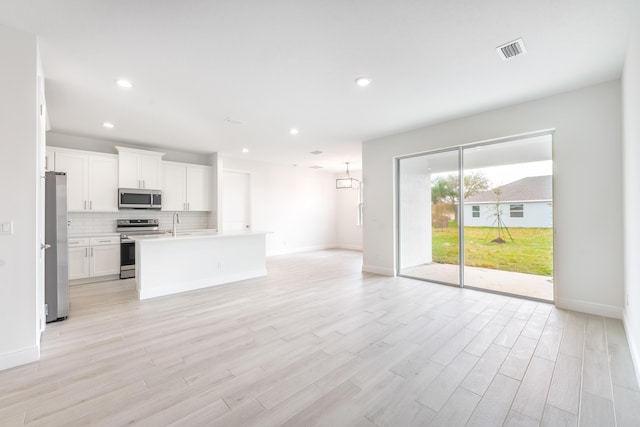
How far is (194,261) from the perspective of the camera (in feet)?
15.5

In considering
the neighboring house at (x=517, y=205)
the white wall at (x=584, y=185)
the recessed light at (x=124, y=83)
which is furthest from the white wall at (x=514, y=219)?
the recessed light at (x=124, y=83)

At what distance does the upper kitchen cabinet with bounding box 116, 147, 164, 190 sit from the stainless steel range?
30.4 inches

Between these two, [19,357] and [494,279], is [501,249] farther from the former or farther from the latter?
[19,357]

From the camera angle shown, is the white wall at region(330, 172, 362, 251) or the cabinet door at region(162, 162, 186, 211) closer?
the cabinet door at region(162, 162, 186, 211)

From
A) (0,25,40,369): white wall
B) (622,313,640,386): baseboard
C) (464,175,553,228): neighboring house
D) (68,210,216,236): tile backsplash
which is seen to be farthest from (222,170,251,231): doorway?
(622,313,640,386): baseboard

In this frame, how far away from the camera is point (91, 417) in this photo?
5.75ft

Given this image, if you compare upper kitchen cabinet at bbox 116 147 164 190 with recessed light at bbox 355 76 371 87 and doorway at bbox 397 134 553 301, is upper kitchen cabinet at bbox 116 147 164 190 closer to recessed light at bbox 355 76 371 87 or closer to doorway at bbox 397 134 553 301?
recessed light at bbox 355 76 371 87

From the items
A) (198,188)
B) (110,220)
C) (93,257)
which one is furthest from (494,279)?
(110,220)

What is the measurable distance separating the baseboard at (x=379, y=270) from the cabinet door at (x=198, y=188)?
4175 millimetres

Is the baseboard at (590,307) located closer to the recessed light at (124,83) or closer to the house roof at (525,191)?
the house roof at (525,191)

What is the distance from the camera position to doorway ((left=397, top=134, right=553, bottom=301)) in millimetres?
4074

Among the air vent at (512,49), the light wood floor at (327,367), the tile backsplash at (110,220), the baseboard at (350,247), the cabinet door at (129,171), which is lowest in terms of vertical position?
the light wood floor at (327,367)

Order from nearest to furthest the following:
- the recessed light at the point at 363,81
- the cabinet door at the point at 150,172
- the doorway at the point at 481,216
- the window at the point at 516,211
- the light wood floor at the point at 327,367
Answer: the light wood floor at the point at 327,367
the recessed light at the point at 363,81
the doorway at the point at 481,216
the window at the point at 516,211
the cabinet door at the point at 150,172

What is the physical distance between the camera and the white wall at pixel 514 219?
3961 mm
